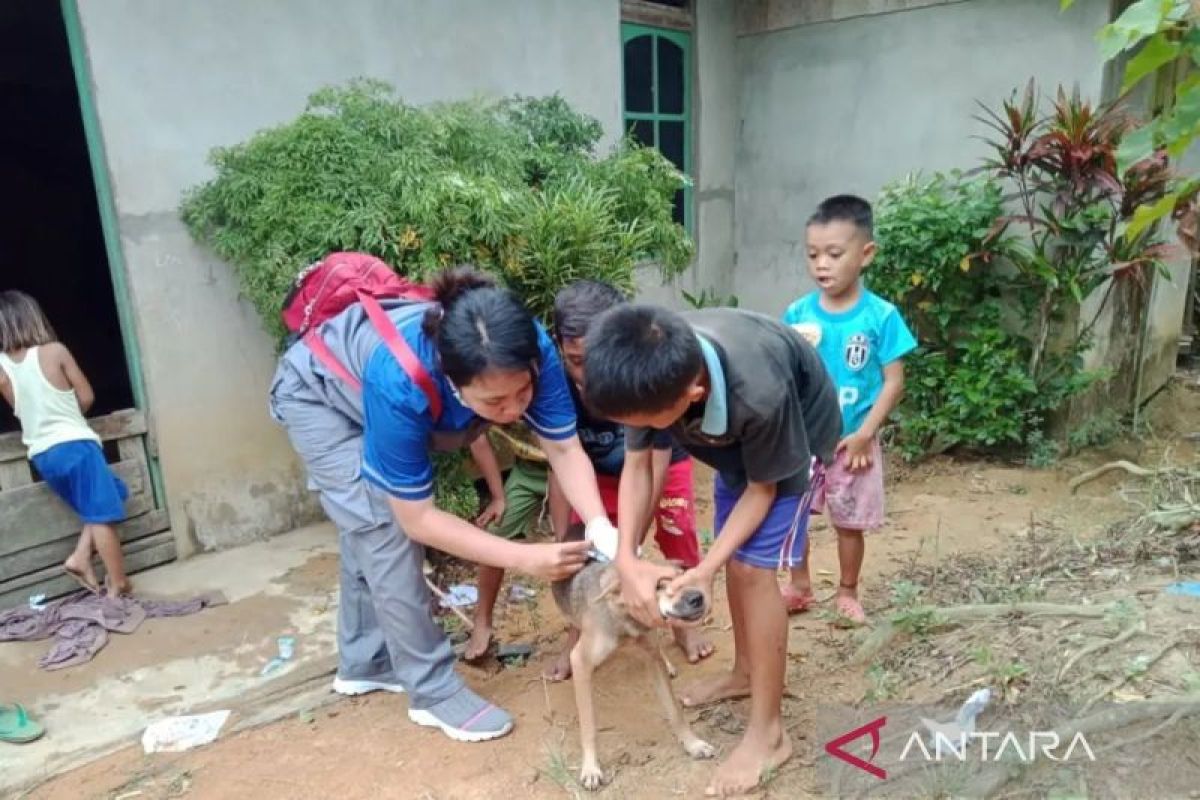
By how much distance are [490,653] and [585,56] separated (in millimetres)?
4083

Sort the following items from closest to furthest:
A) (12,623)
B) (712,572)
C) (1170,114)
A: (1170,114), (712,572), (12,623)

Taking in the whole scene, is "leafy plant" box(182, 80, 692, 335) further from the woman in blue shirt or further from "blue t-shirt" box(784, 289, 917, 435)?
"blue t-shirt" box(784, 289, 917, 435)

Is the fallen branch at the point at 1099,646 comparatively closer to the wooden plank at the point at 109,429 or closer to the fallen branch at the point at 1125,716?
the fallen branch at the point at 1125,716

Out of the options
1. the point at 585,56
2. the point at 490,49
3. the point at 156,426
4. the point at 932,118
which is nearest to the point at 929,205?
the point at 932,118

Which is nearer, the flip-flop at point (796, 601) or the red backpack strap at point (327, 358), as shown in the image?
the red backpack strap at point (327, 358)

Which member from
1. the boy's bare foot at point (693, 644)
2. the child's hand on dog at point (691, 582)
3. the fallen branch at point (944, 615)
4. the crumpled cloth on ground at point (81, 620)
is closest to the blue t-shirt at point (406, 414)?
the child's hand on dog at point (691, 582)

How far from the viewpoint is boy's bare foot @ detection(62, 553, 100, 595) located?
3807 millimetres

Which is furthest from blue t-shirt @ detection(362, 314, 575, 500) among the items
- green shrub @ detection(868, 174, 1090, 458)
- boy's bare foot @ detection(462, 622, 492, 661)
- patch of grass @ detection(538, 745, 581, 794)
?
green shrub @ detection(868, 174, 1090, 458)

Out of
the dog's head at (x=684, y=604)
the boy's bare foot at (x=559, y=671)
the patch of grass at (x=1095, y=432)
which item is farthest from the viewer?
the patch of grass at (x=1095, y=432)

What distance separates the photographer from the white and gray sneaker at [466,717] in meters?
2.66

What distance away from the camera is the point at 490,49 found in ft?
16.8

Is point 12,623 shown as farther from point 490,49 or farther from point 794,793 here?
point 490,49

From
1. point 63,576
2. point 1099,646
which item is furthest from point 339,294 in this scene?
point 1099,646

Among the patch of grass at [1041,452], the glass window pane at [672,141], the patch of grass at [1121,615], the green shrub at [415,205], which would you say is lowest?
the patch of grass at [1041,452]
